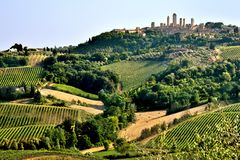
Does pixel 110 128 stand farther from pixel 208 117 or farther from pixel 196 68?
pixel 196 68

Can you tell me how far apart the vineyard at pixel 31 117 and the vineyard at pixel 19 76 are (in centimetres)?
1758

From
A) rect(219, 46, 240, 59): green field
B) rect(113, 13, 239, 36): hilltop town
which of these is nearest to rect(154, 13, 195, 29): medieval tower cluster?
rect(113, 13, 239, 36): hilltop town

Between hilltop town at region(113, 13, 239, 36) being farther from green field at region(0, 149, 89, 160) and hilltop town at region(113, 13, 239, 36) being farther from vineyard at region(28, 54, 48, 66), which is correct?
green field at region(0, 149, 89, 160)

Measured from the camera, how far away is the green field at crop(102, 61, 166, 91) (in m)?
98.6

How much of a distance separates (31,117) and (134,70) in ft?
123

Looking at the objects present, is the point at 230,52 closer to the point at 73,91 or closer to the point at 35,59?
the point at 73,91

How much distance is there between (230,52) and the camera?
344ft

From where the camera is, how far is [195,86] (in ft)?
268

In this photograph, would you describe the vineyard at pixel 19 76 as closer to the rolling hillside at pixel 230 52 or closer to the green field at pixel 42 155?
the rolling hillside at pixel 230 52

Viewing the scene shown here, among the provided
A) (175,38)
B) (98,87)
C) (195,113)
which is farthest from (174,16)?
(195,113)

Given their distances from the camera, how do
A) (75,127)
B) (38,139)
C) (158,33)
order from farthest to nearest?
(158,33) < (75,127) < (38,139)

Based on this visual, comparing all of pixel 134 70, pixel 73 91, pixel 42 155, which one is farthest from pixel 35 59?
pixel 42 155

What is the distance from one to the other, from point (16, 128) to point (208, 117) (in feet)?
69.6

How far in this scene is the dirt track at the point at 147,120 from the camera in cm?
6581
